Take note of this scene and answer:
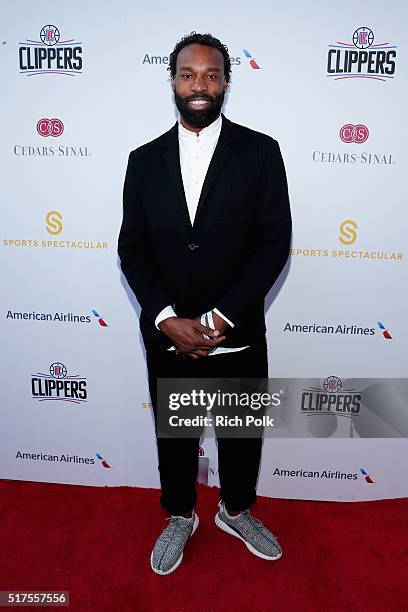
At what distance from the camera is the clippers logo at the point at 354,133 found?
2262 millimetres

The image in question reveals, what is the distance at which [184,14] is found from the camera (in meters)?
2.23

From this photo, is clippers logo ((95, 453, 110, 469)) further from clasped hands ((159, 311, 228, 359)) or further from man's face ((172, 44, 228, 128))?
man's face ((172, 44, 228, 128))

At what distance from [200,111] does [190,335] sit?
30.9 inches

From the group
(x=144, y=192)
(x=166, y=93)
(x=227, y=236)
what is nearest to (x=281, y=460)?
(x=227, y=236)

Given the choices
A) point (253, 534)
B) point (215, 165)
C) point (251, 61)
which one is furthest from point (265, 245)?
point (253, 534)

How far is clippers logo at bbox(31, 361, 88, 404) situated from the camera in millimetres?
2672

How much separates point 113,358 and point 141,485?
2.36 feet

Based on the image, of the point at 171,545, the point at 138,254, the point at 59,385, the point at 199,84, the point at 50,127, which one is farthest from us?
the point at 59,385

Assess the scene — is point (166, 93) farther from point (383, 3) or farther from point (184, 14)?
point (383, 3)

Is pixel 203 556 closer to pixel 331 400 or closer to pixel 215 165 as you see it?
pixel 331 400

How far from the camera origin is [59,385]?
2682 mm

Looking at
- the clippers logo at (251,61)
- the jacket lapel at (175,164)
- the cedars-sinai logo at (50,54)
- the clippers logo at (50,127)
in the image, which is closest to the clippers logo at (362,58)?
the clippers logo at (251,61)

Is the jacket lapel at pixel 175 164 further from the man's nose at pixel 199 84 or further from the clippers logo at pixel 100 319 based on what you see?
the clippers logo at pixel 100 319

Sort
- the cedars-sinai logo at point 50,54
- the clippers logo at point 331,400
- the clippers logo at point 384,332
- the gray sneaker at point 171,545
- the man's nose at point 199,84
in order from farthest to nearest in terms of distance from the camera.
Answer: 1. the clippers logo at point 331,400
2. the clippers logo at point 384,332
3. the cedars-sinai logo at point 50,54
4. the gray sneaker at point 171,545
5. the man's nose at point 199,84
